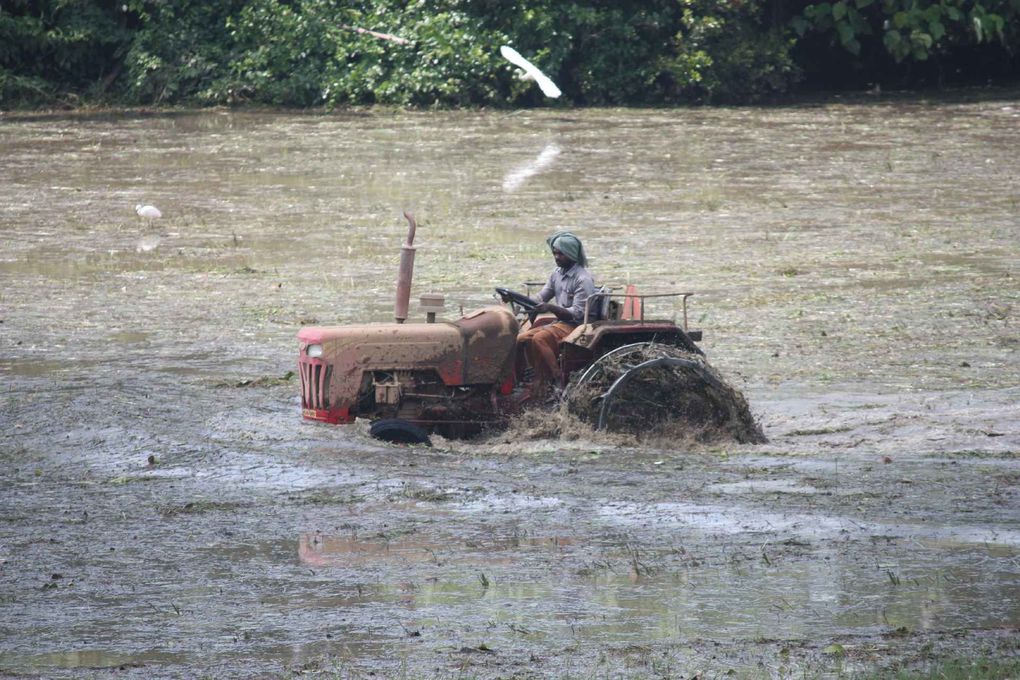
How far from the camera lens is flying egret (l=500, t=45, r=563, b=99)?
98.8ft

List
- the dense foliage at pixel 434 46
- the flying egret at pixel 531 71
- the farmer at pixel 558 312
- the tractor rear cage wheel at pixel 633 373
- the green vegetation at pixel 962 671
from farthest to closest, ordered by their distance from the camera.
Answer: the dense foliage at pixel 434 46, the flying egret at pixel 531 71, the farmer at pixel 558 312, the tractor rear cage wheel at pixel 633 373, the green vegetation at pixel 962 671

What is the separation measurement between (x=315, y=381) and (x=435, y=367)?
2.42ft

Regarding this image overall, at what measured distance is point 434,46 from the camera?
103 ft

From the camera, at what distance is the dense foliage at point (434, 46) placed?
103 ft

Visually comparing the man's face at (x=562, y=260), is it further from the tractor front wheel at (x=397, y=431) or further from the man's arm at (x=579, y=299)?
the tractor front wheel at (x=397, y=431)

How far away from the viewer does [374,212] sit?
20.6 meters

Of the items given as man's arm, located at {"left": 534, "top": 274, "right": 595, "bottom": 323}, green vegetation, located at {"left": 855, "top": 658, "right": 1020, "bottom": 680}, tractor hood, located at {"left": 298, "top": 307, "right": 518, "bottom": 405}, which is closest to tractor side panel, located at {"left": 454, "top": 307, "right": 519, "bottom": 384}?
tractor hood, located at {"left": 298, "top": 307, "right": 518, "bottom": 405}

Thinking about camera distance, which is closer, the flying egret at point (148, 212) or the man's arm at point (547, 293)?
the man's arm at point (547, 293)

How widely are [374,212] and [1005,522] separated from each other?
13.3 m

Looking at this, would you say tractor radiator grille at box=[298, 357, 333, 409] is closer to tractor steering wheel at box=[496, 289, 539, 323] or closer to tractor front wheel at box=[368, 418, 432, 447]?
tractor front wheel at box=[368, 418, 432, 447]

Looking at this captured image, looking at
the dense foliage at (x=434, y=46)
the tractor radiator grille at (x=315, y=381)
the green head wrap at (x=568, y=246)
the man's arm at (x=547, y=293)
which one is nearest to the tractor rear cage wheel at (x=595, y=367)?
the green head wrap at (x=568, y=246)

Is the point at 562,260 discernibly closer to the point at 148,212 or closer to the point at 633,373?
the point at 633,373

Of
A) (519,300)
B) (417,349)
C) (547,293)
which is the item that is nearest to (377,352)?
(417,349)

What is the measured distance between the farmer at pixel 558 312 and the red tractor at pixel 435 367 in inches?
3.3
